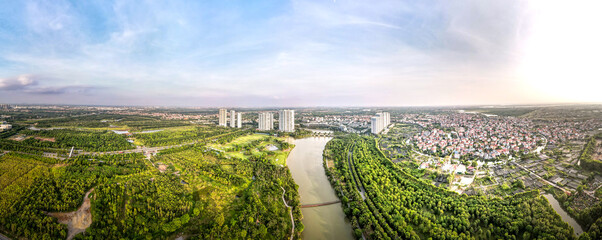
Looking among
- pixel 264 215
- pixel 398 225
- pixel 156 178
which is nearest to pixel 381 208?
pixel 398 225

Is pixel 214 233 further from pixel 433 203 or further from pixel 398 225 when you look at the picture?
pixel 433 203

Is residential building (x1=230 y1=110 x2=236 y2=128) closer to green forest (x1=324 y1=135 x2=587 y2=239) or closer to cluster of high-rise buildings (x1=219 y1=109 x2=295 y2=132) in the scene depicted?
cluster of high-rise buildings (x1=219 y1=109 x2=295 y2=132)

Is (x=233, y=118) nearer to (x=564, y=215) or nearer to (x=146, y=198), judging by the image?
(x=146, y=198)

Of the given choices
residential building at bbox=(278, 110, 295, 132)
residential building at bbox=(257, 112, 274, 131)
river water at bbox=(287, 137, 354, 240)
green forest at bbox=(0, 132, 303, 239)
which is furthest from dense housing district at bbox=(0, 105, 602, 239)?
residential building at bbox=(257, 112, 274, 131)

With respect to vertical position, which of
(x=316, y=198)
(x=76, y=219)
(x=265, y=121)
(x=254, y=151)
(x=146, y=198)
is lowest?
(x=316, y=198)

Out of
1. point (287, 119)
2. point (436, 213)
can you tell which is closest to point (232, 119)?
point (287, 119)

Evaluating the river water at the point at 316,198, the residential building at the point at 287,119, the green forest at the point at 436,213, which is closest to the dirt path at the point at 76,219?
the river water at the point at 316,198
